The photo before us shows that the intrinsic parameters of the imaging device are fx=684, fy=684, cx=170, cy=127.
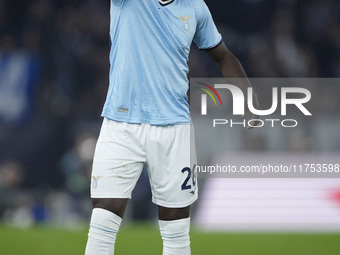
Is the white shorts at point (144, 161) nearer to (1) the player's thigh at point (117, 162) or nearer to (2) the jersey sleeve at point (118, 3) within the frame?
(1) the player's thigh at point (117, 162)

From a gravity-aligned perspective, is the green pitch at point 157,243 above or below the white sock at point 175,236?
below

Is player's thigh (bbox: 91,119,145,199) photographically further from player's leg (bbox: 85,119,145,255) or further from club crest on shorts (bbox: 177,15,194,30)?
club crest on shorts (bbox: 177,15,194,30)

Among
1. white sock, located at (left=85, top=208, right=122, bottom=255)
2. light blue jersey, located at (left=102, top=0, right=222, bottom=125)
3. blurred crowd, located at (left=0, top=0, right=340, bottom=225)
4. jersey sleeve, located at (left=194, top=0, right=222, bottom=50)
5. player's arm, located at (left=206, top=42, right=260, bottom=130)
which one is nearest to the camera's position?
white sock, located at (left=85, top=208, right=122, bottom=255)

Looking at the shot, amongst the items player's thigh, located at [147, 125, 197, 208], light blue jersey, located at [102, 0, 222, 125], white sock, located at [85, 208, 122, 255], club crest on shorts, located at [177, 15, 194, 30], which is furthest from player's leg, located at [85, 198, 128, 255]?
club crest on shorts, located at [177, 15, 194, 30]

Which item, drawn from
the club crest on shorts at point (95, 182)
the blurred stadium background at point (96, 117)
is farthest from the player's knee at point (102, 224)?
the blurred stadium background at point (96, 117)

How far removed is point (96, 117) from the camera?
7.43 metres

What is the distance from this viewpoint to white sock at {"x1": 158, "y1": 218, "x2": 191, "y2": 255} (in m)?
3.19

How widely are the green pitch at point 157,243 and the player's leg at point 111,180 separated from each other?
5.69 feet

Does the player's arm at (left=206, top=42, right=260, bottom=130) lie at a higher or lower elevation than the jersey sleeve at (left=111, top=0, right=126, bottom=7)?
lower

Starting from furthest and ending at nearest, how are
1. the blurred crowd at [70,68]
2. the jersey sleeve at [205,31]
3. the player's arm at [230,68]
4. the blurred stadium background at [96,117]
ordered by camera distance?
the blurred crowd at [70,68] → the blurred stadium background at [96,117] → the player's arm at [230,68] → the jersey sleeve at [205,31]

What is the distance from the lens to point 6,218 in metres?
6.99

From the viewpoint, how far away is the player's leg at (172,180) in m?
3.14

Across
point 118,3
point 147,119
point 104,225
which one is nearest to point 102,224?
point 104,225

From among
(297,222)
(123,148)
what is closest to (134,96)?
(123,148)
